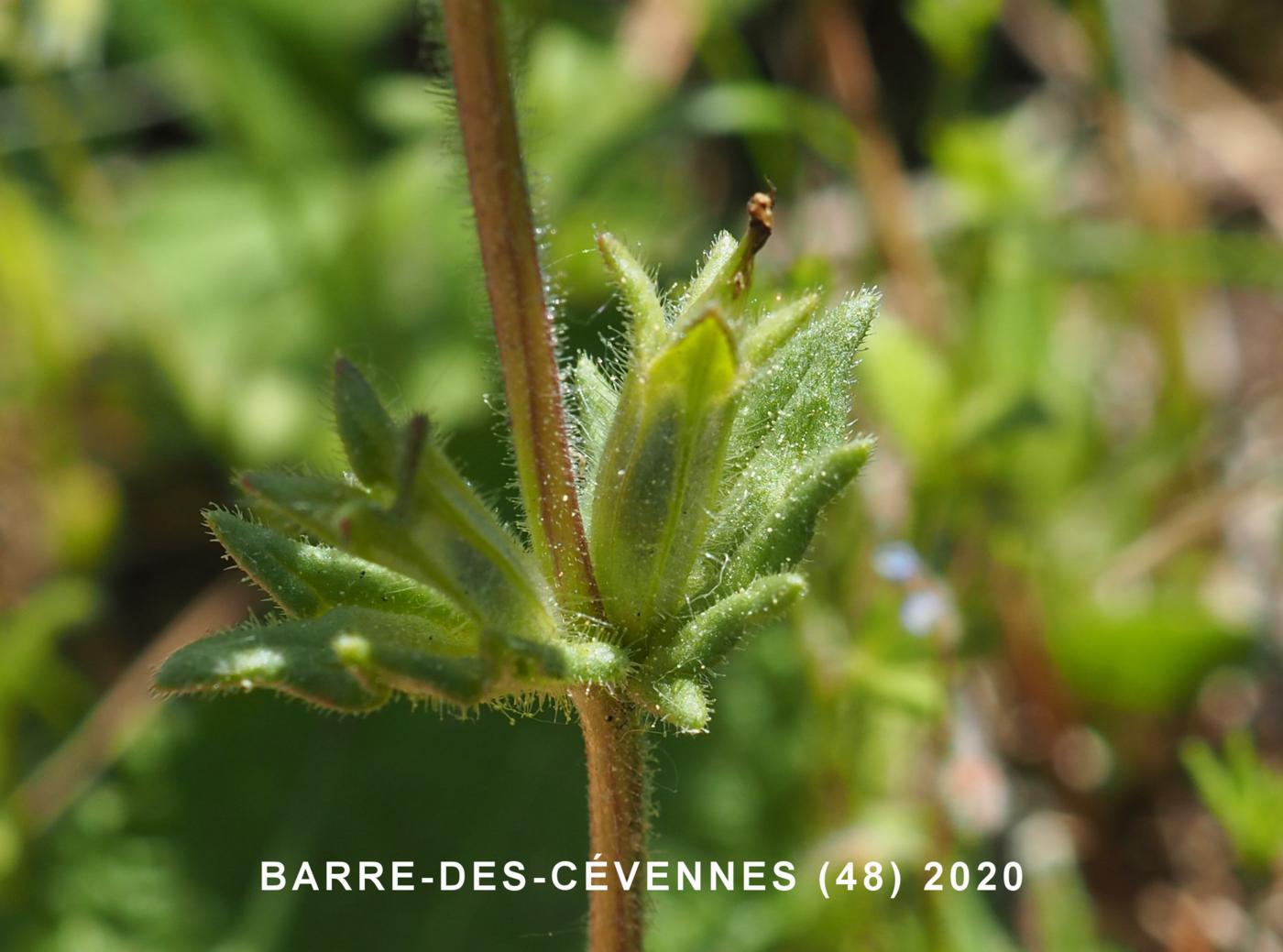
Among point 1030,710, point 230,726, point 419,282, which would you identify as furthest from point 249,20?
point 1030,710

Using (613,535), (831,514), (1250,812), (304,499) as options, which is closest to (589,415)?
(613,535)

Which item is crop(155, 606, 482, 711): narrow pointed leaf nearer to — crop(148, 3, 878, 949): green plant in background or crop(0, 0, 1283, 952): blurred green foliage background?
crop(148, 3, 878, 949): green plant in background

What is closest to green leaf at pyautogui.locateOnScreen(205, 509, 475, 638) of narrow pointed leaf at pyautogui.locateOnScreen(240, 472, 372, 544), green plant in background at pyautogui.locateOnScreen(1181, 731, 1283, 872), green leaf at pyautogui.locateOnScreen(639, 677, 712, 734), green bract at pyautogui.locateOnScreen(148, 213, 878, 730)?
green bract at pyautogui.locateOnScreen(148, 213, 878, 730)

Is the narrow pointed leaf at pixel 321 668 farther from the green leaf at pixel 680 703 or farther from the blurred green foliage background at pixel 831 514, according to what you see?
the blurred green foliage background at pixel 831 514

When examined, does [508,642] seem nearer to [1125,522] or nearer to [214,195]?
[1125,522]

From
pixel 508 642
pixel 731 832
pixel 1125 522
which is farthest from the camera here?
pixel 1125 522

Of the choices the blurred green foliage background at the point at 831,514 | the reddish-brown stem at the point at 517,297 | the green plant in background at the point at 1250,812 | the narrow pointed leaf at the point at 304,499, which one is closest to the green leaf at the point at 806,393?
A: the reddish-brown stem at the point at 517,297
